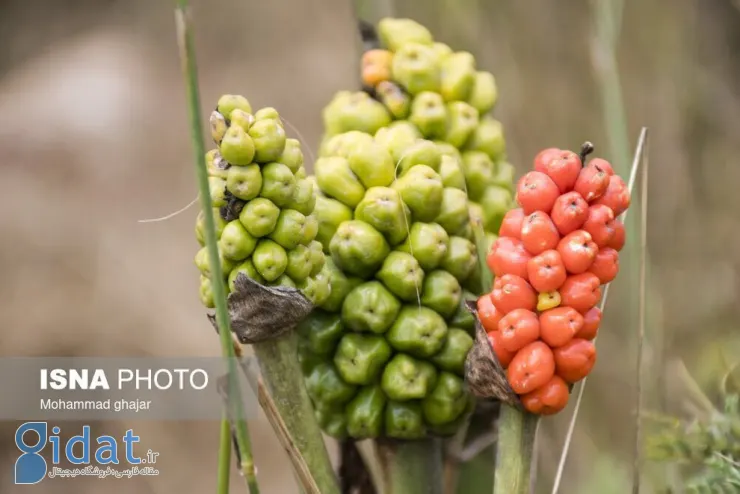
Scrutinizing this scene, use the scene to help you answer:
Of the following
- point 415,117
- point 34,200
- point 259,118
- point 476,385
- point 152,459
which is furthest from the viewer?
point 34,200

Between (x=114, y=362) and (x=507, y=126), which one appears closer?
(x=114, y=362)

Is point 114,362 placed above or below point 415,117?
below

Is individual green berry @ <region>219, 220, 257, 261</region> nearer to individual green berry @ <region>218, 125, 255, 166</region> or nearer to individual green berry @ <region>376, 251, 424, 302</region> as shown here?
individual green berry @ <region>218, 125, 255, 166</region>

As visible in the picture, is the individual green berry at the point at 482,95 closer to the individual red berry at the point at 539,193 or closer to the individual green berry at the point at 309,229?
the individual red berry at the point at 539,193

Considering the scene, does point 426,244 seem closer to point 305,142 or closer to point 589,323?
point 589,323

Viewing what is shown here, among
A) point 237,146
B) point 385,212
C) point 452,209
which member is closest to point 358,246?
point 385,212

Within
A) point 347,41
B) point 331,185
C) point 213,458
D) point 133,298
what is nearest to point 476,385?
point 331,185

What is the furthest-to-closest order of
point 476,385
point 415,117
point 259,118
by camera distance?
point 415,117 → point 476,385 → point 259,118

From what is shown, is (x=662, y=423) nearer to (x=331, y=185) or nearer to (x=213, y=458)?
(x=331, y=185)
